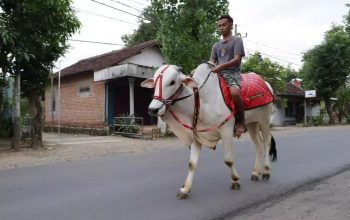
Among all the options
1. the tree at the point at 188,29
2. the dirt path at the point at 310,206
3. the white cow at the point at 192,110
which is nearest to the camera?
the dirt path at the point at 310,206

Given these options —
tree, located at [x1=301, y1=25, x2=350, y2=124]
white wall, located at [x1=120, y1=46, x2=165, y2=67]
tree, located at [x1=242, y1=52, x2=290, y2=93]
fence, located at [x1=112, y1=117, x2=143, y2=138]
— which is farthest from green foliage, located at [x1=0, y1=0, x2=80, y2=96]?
tree, located at [x1=301, y1=25, x2=350, y2=124]

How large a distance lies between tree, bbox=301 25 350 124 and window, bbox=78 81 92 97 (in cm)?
2002

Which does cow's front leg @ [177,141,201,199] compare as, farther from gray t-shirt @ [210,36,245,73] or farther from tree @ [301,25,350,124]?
tree @ [301,25,350,124]

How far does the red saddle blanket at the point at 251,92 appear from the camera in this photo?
5.69 m

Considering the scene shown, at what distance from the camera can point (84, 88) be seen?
23.0 m

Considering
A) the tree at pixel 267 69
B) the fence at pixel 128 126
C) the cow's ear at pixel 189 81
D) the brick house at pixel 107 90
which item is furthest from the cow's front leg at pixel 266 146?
the tree at pixel 267 69

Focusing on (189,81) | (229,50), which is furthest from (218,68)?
(189,81)

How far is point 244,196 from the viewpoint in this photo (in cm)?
561

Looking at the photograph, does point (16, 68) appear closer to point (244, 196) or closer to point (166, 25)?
point (166, 25)

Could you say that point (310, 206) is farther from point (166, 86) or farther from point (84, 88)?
point (84, 88)

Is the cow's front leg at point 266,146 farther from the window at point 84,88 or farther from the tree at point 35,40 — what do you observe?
the window at point 84,88

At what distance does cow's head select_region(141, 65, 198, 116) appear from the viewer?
190 inches

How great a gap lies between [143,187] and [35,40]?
8299mm

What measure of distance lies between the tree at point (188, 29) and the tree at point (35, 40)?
16.9 ft
